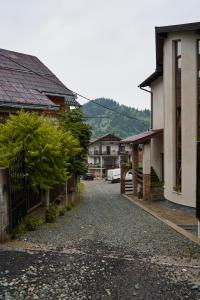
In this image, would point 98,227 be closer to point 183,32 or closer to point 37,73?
point 183,32

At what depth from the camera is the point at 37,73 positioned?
70.9 feet

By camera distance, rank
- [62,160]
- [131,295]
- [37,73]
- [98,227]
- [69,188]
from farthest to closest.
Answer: [37,73]
[69,188]
[62,160]
[98,227]
[131,295]

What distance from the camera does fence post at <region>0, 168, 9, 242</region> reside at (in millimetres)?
7984

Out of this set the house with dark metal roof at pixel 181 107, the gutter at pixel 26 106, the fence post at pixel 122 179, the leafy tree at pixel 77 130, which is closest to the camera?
the gutter at pixel 26 106

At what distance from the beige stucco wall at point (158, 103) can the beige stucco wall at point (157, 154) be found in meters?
0.86

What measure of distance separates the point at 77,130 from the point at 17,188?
10417 millimetres

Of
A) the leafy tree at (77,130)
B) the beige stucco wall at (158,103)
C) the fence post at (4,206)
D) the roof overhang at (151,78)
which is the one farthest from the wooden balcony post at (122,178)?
the fence post at (4,206)

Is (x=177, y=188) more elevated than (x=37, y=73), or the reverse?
(x=37, y=73)

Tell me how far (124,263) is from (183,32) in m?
11.6

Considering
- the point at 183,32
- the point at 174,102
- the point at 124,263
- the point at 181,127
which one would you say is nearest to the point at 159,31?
the point at 183,32

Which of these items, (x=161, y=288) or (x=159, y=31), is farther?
(x=159, y=31)

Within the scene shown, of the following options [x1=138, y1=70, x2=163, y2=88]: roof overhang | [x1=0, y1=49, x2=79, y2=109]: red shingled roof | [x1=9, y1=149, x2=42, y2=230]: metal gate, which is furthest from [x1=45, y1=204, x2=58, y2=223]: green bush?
[x1=138, y1=70, x2=163, y2=88]: roof overhang

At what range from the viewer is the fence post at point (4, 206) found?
798 cm

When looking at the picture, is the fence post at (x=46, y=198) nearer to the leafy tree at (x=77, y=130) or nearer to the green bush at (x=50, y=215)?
the green bush at (x=50, y=215)
